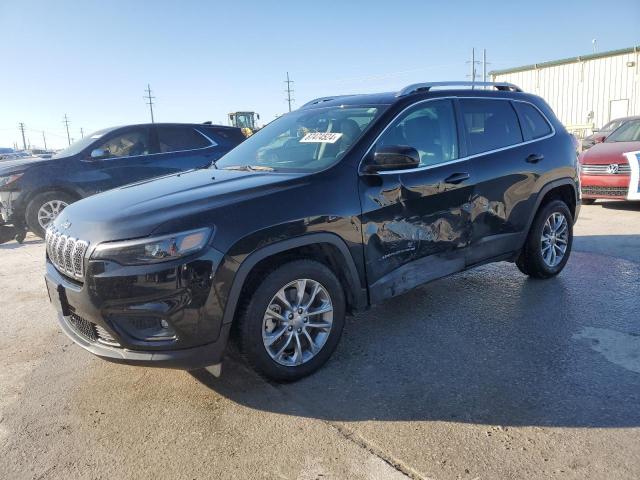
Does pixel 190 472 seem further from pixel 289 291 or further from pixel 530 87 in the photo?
pixel 530 87

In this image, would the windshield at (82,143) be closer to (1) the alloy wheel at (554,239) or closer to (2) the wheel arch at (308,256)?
(2) the wheel arch at (308,256)

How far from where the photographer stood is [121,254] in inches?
102

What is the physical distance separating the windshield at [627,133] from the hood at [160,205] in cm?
883

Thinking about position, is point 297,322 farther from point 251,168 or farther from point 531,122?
point 531,122

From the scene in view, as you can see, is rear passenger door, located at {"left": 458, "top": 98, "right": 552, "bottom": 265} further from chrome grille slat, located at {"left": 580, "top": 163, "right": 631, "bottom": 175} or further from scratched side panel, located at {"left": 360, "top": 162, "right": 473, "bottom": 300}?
chrome grille slat, located at {"left": 580, "top": 163, "right": 631, "bottom": 175}

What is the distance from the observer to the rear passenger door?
13.5 feet

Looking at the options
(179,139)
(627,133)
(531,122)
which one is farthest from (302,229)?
(627,133)

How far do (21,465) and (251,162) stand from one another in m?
2.46

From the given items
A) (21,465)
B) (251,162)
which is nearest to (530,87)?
(251,162)

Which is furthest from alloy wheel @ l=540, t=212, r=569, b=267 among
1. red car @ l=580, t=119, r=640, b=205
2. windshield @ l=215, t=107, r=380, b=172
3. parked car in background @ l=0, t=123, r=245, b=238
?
parked car in background @ l=0, t=123, r=245, b=238

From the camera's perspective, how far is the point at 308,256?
3.17 m

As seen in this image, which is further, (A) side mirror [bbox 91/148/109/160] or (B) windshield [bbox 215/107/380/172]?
(A) side mirror [bbox 91/148/109/160]

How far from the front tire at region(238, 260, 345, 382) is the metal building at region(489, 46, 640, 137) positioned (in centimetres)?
2877

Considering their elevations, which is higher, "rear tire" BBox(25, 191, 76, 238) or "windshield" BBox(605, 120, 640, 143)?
"windshield" BBox(605, 120, 640, 143)
